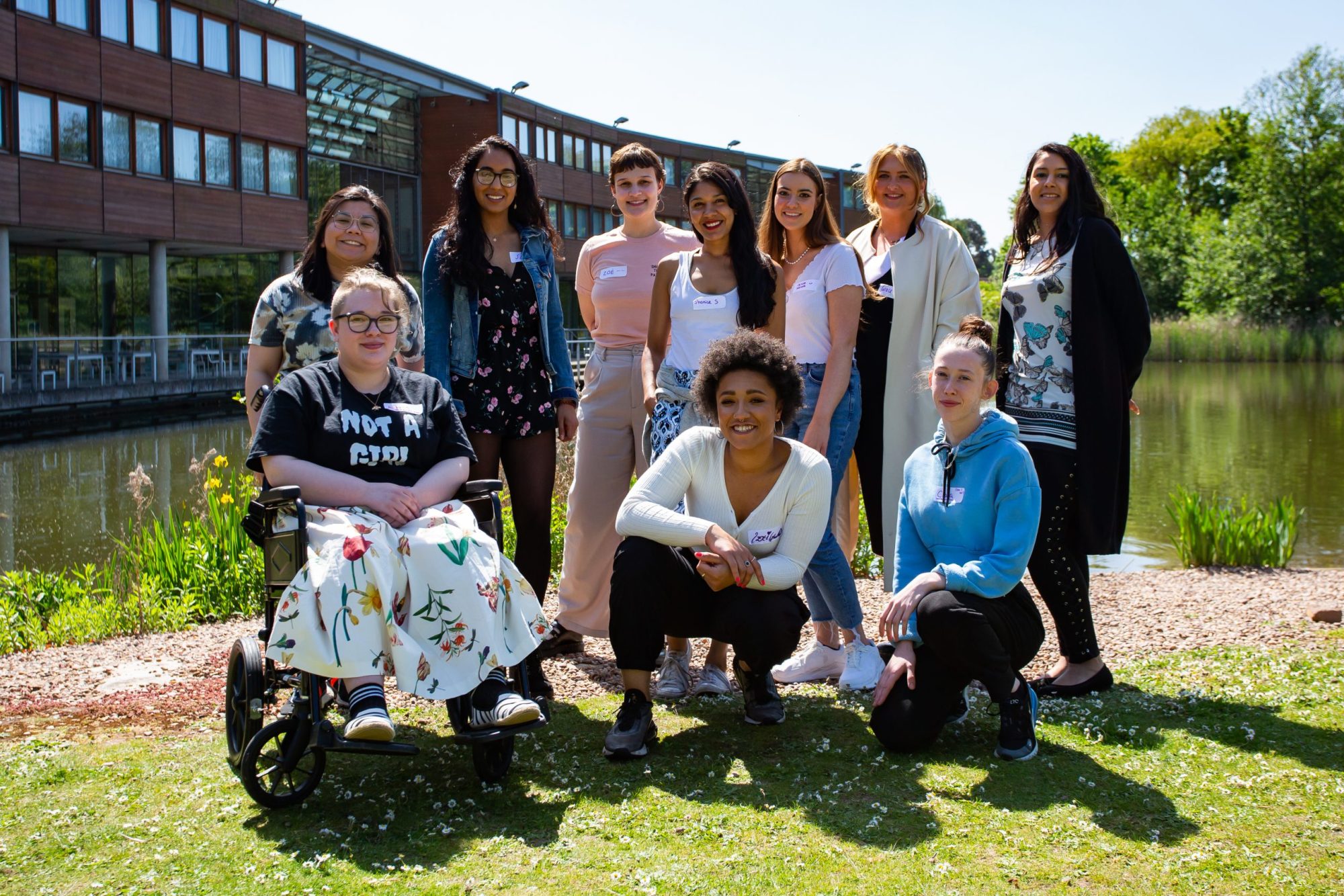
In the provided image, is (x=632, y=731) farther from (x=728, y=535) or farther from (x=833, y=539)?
(x=833, y=539)

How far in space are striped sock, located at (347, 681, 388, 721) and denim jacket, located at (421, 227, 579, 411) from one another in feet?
5.78

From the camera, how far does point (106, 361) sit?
966 inches

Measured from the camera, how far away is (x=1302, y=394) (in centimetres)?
2733

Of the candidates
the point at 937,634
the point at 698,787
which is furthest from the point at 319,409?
the point at 937,634

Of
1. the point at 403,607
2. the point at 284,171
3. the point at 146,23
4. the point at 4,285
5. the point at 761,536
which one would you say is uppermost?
the point at 146,23

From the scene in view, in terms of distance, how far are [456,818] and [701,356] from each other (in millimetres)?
2110

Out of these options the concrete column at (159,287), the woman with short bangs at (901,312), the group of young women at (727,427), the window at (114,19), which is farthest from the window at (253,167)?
the woman with short bangs at (901,312)

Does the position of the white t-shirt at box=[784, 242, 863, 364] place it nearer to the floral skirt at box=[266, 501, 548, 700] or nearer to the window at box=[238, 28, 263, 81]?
the floral skirt at box=[266, 501, 548, 700]

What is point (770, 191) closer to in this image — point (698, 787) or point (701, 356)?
point (701, 356)

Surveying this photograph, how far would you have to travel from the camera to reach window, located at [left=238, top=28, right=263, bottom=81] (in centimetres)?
3081

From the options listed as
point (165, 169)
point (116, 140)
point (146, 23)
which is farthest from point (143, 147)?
point (146, 23)

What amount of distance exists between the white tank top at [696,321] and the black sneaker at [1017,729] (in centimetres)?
178

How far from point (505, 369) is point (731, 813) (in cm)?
233

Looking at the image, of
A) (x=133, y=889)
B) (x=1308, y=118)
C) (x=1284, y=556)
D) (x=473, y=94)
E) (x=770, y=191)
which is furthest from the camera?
(x=1308, y=118)
